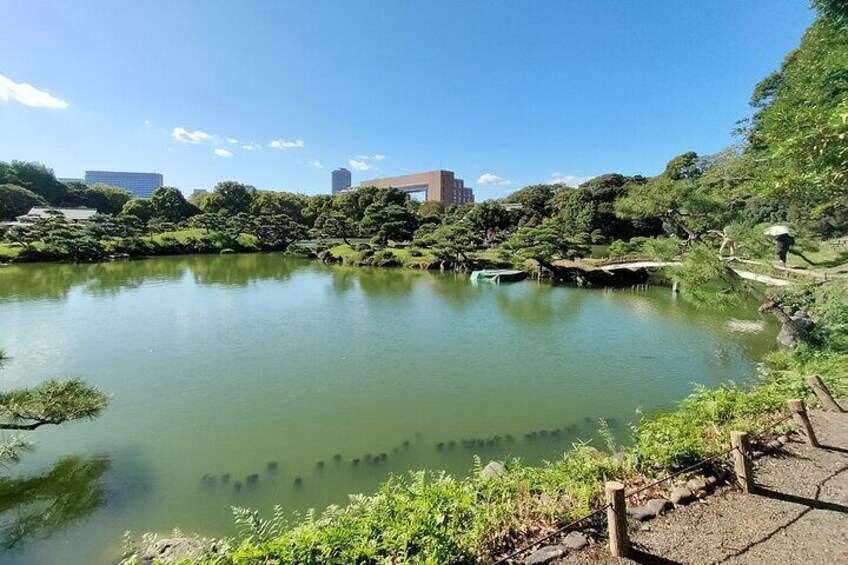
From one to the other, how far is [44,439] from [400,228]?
24.9 m

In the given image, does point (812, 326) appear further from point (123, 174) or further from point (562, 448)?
point (123, 174)

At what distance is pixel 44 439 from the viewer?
5.44 m

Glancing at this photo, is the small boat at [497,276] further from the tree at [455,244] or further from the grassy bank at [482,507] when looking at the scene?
the grassy bank at [482,507]

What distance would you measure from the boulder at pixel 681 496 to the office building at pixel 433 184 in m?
61.5

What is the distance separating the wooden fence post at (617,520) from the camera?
2.61 m

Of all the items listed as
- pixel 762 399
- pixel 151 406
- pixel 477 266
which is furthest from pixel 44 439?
pixel 477 266

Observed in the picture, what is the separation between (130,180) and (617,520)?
5539 inches

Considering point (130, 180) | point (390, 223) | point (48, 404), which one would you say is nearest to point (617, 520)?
point (48, 404)

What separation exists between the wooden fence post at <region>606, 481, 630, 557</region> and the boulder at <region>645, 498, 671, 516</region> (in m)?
0.55

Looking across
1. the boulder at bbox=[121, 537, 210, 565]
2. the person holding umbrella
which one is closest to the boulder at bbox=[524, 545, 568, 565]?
the boulder at bbox=[121, 537, 210, 565]

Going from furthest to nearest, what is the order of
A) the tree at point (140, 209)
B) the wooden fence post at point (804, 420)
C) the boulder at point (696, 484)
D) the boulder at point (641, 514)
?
1. the tree at point (140, 209)
2. the wooden fence post at point (804, 420)
3. the boulder at point (696, 484)
4. the boulder at point (641, 514)

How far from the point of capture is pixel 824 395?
478cm

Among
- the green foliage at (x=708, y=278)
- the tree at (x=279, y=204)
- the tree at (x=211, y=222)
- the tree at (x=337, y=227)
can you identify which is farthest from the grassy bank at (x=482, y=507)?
the tree at (x=279, y=204)

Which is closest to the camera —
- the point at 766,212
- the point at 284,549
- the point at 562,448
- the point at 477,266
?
the point at 284,549
